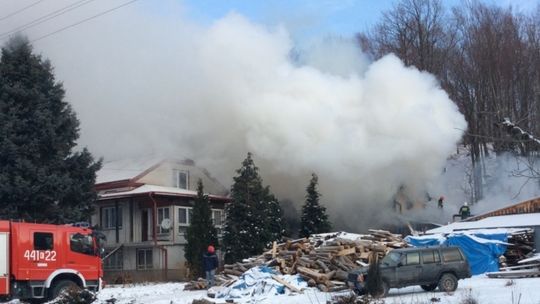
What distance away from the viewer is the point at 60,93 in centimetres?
3728

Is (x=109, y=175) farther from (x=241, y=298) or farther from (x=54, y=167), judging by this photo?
(x=241, y=298)

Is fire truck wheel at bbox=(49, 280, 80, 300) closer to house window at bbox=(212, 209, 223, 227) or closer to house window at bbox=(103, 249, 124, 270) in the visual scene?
house window at bbox=(103, 249, 124, 270)

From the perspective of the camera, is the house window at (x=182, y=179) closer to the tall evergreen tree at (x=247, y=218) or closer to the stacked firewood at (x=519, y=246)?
the tall evergreen tree at (x=247, y=218)

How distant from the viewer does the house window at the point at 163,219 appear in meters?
44.7

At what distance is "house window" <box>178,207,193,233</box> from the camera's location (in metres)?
45.8

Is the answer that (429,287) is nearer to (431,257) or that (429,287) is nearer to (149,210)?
(431,257)

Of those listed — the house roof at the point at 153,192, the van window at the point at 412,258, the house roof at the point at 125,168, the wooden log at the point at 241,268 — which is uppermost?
the house roof at the point at 125,168

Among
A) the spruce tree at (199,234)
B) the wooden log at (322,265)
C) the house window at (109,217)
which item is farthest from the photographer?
the house window at (109,217)

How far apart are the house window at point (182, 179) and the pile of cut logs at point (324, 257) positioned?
1464 centimetres

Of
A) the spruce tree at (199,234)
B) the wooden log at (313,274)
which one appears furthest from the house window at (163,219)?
the wooden log at (313,274)

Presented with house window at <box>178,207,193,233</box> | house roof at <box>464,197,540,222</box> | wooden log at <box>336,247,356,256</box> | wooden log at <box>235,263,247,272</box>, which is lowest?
wooden log at <box>235,263,247,272</box>

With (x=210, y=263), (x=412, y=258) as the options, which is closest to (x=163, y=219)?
(x=210, y=263)

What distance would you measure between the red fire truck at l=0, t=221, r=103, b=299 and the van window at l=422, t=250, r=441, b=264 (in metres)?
11.3

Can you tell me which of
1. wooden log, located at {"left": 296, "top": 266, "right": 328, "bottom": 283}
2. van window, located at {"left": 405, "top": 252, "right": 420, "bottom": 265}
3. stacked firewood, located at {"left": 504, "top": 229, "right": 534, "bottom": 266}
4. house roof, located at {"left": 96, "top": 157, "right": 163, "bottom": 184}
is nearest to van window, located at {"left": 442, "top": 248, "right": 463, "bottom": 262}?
van window, located at {"left": 405, "top": 252, "right": 420, "bottom": 265}
